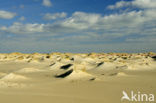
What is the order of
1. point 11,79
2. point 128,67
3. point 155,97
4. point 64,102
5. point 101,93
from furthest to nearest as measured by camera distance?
point 128,67 < point 11,79 < point 101,93 < point 155,97 < point 64,102

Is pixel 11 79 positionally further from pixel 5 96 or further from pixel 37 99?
pixel 37 99

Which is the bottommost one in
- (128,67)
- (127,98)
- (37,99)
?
(128,67)

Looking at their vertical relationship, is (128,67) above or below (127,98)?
below

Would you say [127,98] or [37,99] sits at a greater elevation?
[37,99]

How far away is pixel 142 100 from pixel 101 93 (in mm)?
2717

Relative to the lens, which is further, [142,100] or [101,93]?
[101,93]

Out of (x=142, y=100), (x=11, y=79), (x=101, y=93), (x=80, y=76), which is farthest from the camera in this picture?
(x=80, y=76)

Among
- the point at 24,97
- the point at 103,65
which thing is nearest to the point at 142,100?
the point at 24,97

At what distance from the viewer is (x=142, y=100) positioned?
1077 centimetres

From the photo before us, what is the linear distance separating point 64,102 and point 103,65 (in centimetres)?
2586

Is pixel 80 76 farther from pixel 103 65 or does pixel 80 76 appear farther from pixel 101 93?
pixel 103 65

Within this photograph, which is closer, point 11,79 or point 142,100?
point 142,100

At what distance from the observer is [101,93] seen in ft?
41.2

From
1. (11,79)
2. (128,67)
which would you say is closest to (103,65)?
(128,67)
